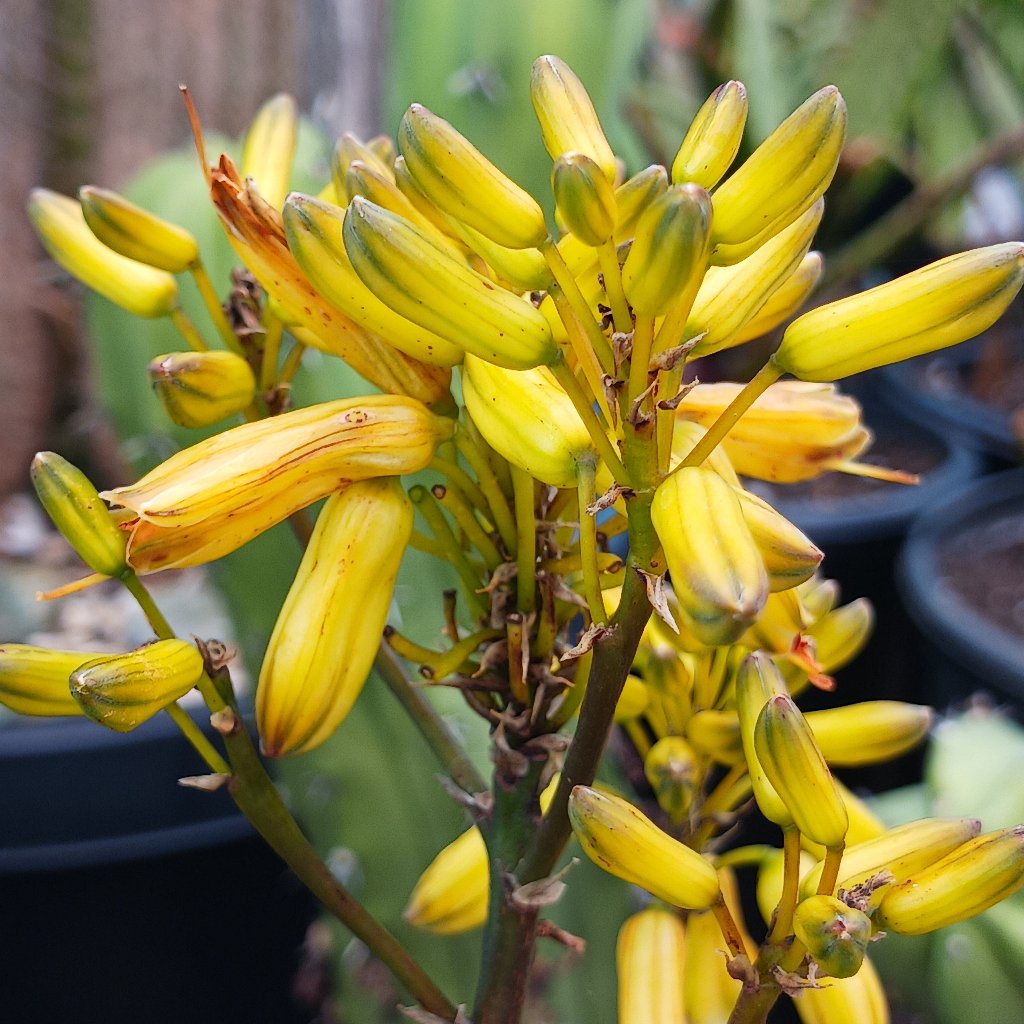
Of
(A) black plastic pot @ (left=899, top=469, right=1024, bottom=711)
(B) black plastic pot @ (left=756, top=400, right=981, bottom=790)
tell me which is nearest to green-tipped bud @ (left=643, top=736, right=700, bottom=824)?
(A) black plastic pot @ (left=899, top=469, right=1024, bottom=711)

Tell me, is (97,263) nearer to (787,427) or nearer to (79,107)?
(787,427)

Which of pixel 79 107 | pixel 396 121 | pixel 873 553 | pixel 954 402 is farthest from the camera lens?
pixel 954 402

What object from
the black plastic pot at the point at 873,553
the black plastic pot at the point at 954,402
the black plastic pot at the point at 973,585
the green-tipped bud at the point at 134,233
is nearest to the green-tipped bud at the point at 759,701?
the green-tipped bud at the point at 134,233

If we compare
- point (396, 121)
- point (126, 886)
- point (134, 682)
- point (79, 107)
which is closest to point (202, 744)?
point (134, 682)

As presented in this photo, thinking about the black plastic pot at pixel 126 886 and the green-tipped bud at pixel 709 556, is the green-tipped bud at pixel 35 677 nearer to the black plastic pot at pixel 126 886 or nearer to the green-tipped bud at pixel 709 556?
the green-tipped bud at pixel 709 556

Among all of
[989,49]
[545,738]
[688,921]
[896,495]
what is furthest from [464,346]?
[989,49]

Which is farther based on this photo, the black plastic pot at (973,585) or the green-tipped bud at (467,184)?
the black plastic pot at (973,585)

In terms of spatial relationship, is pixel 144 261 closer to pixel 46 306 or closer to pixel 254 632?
pixel 254 632
